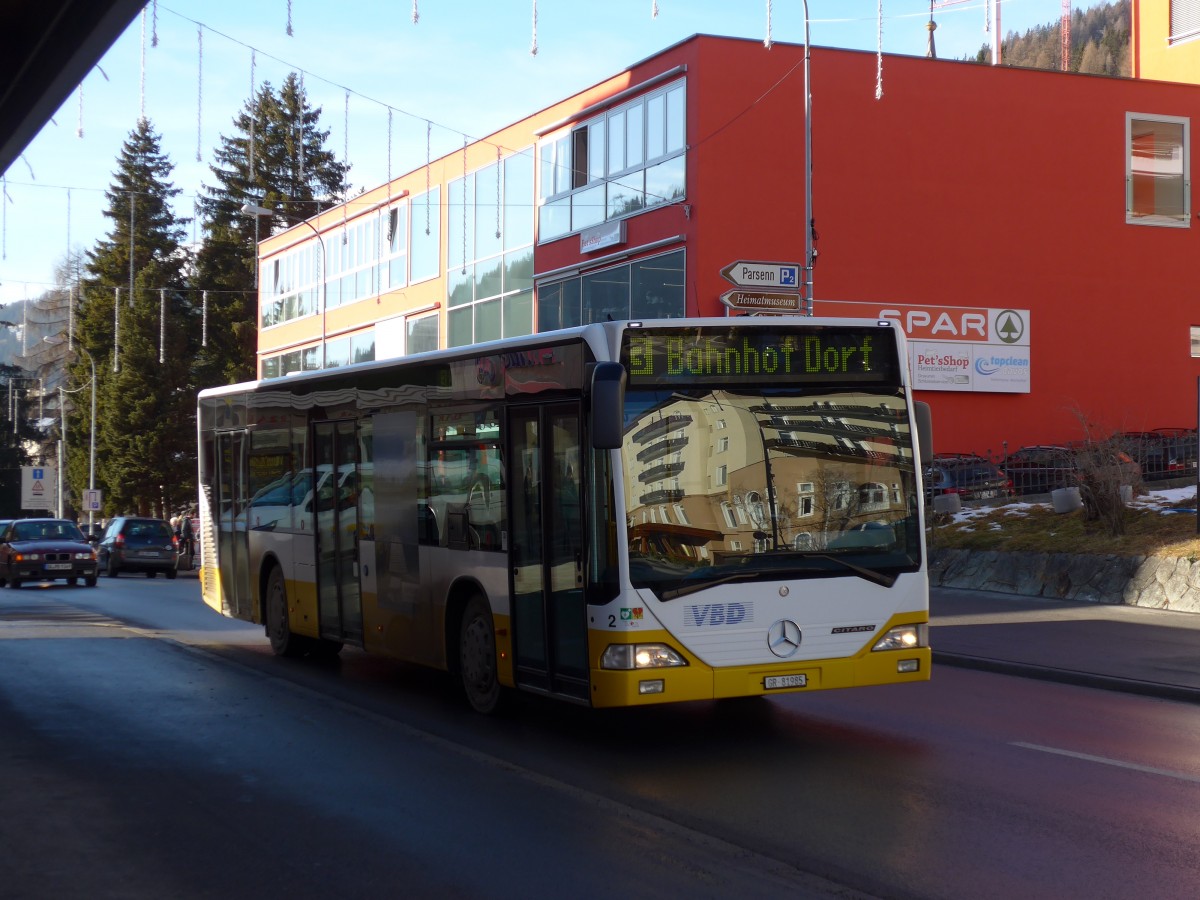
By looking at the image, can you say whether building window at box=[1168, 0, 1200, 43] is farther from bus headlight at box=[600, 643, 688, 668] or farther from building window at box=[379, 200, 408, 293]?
bus headlight at box=[600, 643, 688, 668]

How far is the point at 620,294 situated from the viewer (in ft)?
114

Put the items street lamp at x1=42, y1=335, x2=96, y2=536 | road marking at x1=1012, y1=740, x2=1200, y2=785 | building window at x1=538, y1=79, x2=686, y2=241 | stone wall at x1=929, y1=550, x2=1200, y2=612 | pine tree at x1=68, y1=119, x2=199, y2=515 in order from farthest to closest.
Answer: pine tree at x1=68, y1=119, x2=199, y2=515, street lamp at x1=42, y1=335, x2=96, y2=536, building window at x1=538, y1=79, x2=686, y2=241, stone wall at x1=929, y1=550, x2=1200, y2=612, road marking at x1=1012, y1=740, x2=1200, y2=785

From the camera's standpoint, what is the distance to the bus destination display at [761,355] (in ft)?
30.1

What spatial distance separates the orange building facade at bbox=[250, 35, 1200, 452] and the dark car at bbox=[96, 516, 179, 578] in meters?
10.9

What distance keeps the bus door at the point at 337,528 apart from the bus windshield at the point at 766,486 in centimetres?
478

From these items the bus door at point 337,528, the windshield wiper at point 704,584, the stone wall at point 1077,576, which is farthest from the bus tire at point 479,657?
the stone wall at point 1077,576

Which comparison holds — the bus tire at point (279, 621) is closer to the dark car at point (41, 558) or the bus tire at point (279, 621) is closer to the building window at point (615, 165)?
the building window at point (615, 165)

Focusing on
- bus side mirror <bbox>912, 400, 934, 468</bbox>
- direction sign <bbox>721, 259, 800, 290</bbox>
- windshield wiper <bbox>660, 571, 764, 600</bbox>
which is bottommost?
windshield wiper <bbox>660, 571, 764, 600</bbox>

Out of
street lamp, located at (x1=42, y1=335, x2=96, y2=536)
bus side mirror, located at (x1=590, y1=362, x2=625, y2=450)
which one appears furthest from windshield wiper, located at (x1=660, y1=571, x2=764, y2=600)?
street lamp, located at (x1=42, y1=335, x2=96, y2=536)

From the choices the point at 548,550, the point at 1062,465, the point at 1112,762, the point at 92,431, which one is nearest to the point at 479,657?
the point at 548,550

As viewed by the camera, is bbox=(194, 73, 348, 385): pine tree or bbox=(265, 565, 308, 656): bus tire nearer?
bbox=(265, 565, 308, 656): bus tire

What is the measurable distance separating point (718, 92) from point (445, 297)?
47.3 feet

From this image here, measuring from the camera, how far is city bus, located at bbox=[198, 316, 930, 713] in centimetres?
888

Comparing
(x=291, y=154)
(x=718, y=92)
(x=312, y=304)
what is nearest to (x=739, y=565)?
(x=718, y=92)
